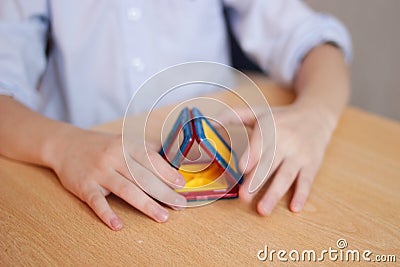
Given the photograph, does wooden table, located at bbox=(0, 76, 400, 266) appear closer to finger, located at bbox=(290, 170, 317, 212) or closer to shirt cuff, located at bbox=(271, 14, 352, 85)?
finger, located at bbox=(290, 170, 317, 212)

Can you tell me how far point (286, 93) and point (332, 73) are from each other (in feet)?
0.26

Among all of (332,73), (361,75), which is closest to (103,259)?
(332,73)

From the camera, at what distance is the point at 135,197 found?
1.40 ft

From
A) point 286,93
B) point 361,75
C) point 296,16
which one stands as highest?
point 296,16

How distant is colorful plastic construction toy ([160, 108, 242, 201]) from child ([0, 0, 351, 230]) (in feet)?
0.29

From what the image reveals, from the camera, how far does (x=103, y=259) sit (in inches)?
14.5

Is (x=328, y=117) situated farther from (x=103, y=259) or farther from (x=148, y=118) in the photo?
(x=103, y=259)

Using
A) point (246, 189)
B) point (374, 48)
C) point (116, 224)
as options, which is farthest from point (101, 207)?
point (374, 48)

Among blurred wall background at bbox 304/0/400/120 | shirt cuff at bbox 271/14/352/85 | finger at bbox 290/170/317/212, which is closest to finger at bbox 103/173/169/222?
finger at bbox 290/170/317/212

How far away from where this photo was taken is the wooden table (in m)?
0.37

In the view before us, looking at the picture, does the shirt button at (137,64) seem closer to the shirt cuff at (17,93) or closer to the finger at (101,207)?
the shirt cuff at (17,93)

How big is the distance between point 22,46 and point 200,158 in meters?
0.40

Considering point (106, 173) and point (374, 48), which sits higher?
point (106, 173)

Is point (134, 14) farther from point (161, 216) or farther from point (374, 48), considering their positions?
point (374, 48)
